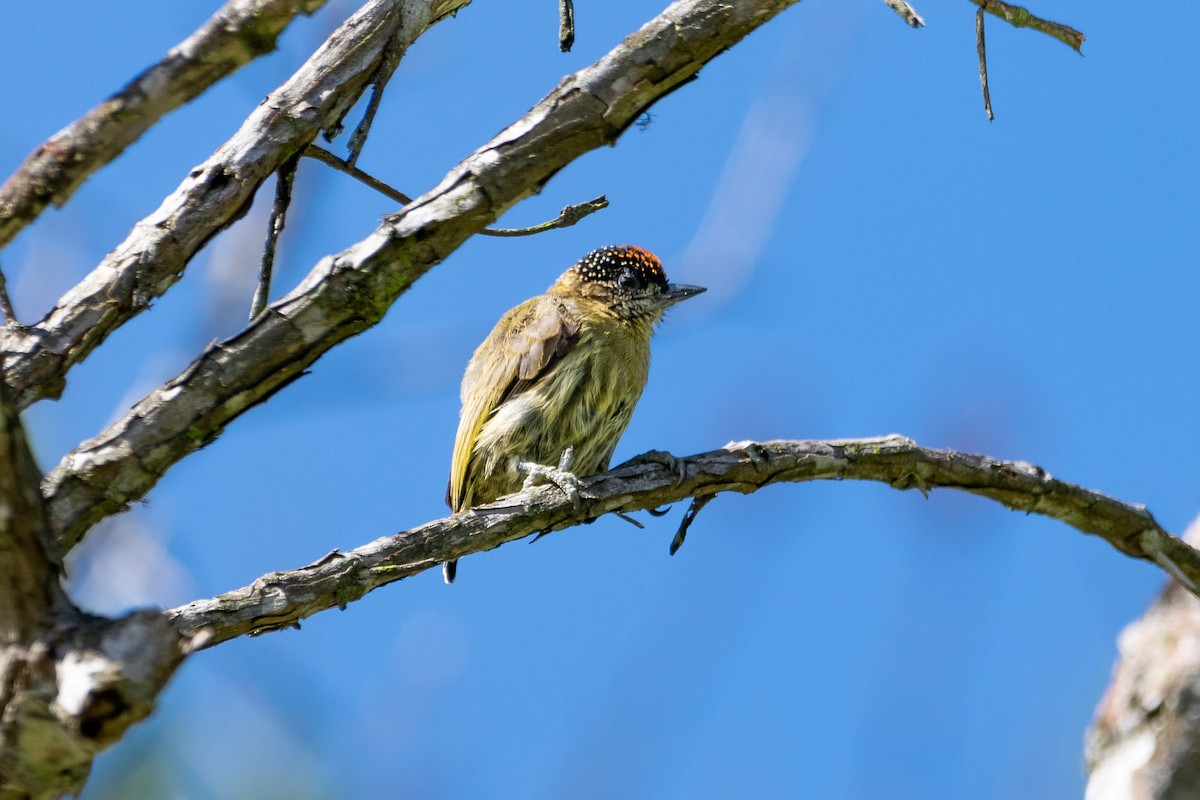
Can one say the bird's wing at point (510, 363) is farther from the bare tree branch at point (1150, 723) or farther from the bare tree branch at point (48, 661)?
the bare tree branch at point (48, 661)

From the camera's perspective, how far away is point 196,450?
2768 mm

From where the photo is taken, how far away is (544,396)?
212 inches

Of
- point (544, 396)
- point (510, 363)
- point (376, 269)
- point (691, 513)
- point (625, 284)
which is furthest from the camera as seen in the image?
point (625, 284)

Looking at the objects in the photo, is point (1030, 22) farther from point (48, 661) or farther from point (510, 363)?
point (510, 363)

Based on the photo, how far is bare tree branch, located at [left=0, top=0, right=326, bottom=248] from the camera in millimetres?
2416

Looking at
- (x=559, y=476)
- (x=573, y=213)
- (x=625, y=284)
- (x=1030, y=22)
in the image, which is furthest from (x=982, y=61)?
(x=625, y=284)

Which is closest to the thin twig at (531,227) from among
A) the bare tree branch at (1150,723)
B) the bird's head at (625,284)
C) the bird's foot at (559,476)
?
the bird's foot at (559,476)

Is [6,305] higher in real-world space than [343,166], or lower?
lower

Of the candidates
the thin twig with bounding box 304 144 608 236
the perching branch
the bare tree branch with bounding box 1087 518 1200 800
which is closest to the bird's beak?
the perching branch

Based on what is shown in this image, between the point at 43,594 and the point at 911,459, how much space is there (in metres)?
3.00

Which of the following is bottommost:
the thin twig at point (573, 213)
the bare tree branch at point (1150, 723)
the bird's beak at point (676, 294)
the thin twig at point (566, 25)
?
the bare tree branch at point (1150, 723)

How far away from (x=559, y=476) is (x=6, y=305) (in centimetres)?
211

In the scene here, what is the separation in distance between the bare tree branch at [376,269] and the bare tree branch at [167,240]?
43 cm

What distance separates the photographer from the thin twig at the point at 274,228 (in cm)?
311
